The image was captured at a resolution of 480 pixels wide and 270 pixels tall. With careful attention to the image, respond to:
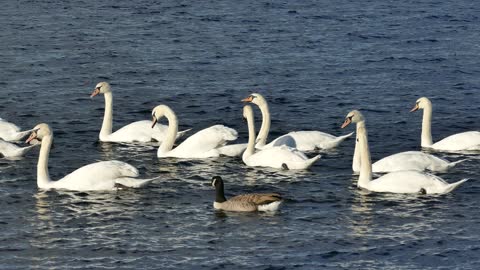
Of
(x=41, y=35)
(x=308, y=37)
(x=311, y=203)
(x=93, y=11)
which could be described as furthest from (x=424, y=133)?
(x=93, y=11)

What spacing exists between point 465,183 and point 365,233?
4343 mm

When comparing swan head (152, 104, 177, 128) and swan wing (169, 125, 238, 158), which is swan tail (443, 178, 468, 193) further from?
swan head (152, 104, 177, 128)

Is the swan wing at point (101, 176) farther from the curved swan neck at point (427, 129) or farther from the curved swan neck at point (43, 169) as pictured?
the curved swan neck at point (427, 129)

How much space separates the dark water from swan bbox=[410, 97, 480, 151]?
1.66 ft

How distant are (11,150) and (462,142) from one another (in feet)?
→ 33.9

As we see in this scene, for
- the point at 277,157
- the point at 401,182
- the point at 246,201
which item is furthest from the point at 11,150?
the point at 401,182

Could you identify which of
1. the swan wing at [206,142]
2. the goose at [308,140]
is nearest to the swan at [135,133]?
the swan wing at [206,142]

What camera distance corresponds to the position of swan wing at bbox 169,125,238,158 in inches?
1221

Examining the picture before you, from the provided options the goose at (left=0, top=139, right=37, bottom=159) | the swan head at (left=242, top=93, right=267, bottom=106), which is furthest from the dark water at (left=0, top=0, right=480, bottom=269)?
the swan head at (left=242, top=93, right=267, bottom=106)

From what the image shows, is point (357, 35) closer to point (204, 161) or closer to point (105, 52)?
point (105, 52)

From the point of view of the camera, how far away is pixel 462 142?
3111 centimetres

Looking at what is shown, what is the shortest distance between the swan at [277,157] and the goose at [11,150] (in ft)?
16.6

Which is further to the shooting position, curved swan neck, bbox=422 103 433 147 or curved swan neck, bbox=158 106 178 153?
curved swan neck, bbox=422 103 433 147

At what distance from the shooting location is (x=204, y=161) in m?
30.9
